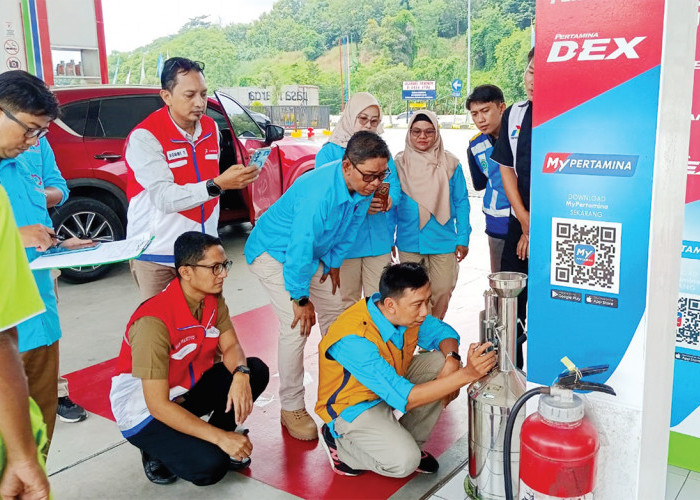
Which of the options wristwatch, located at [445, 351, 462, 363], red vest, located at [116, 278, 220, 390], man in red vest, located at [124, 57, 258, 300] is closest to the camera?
red vest, located at [116, 278, 220, 390]

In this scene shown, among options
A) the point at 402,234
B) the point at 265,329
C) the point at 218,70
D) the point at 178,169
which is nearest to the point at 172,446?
the point at 178,169

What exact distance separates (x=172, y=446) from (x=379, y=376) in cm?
85

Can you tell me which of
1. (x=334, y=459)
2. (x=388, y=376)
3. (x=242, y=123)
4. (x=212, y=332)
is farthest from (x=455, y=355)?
(x=242, y=123)

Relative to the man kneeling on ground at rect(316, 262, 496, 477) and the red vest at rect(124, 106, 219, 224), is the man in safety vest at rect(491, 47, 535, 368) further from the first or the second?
the red vest at rect(124, 106, 219, 224)

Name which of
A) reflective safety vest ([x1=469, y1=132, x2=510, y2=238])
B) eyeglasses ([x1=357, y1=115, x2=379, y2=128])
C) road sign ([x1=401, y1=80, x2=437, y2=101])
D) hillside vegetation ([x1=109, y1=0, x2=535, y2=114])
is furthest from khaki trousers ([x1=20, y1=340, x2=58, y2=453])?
hillside vegetation ([x1=109, y1=0, x2=535, y2=114])

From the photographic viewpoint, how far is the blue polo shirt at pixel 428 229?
148 inches

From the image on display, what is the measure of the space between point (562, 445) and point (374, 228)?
191cm

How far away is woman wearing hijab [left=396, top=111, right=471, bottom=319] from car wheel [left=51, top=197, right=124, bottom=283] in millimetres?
3002

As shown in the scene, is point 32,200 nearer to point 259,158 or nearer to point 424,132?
point 259,158

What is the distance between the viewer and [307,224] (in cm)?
283

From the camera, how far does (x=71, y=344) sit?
14.5 ft

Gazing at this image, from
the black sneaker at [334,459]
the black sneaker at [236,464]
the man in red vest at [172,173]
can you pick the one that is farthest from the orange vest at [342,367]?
the man in red vest at [172,173]

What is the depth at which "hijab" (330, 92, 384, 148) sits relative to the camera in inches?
146

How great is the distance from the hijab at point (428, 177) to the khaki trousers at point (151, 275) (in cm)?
145
